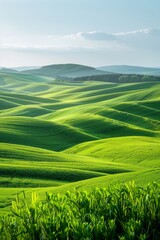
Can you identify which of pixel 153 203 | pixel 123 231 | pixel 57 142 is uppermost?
pixel 153 203

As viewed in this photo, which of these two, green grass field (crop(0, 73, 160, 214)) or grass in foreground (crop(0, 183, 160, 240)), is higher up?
grass in foreground (crop(0, 183, 160, 240))

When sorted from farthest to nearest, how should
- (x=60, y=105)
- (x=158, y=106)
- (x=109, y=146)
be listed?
(x=60, y=105) → (x=158, y=106) → (x=109, y=146)

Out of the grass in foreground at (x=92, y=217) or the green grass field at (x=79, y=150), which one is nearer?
the grass in foreground at (x=92, y=217)

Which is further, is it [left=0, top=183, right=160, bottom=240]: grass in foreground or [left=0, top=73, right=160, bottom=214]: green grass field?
[left=0, top=73, right=160, bottom=214]: green grass field

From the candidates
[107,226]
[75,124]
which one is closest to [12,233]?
[107,226]

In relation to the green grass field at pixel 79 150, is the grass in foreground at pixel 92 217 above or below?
above

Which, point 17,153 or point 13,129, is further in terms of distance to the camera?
point 13,129

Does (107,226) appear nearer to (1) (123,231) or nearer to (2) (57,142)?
(1) (123,231)

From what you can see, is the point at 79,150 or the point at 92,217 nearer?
the point at 92,217
